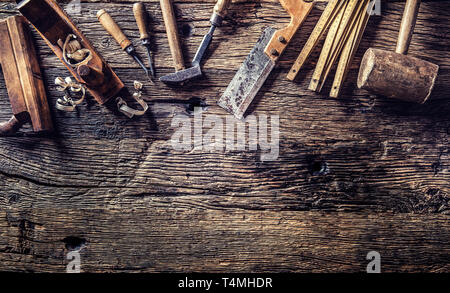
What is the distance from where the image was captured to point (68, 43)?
1.46m

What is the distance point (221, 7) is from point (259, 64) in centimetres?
38

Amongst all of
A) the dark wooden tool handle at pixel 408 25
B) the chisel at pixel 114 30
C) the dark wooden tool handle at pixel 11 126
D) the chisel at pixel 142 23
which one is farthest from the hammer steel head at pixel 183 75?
the dark wooden tool handle at pixel 408 25

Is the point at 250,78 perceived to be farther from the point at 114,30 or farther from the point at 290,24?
the point at 114,30

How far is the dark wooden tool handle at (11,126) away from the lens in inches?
62.2

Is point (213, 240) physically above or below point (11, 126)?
below

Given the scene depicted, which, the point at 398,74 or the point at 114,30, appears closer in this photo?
the point at 398,74

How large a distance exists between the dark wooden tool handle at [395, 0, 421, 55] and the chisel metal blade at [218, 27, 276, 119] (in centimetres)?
70

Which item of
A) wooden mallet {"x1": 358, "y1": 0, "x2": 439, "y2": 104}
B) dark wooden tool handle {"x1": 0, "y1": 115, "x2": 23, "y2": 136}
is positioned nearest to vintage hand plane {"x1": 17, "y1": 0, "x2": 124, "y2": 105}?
dark wooden tool handle {"x1": 0, "y1": 115, "x2": 23, "y2": 136}

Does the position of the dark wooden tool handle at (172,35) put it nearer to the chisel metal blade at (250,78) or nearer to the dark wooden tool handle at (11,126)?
the chisel metal blade at (250,78)

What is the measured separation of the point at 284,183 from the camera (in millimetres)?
1650

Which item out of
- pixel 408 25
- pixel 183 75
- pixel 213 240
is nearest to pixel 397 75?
pixel 408 25

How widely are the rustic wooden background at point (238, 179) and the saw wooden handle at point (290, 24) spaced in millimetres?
86

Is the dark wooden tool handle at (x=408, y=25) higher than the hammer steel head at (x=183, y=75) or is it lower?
higher
